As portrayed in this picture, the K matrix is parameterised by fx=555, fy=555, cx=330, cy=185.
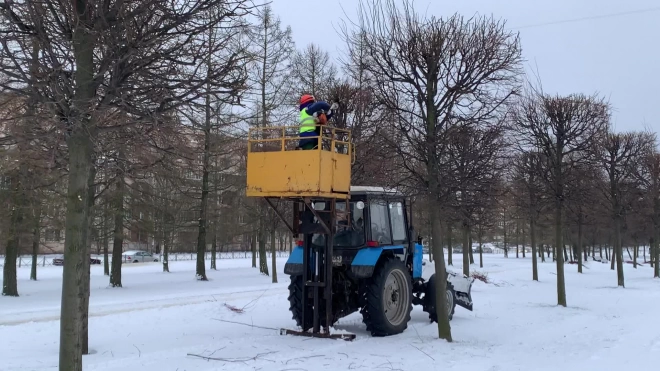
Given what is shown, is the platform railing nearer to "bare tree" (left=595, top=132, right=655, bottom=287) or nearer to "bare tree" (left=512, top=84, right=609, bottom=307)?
"bare tree" (left=512, top=84, right=609, bottom=307)

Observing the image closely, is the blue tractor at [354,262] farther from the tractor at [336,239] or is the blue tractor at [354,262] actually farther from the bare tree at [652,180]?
the bare tree at [652,180]

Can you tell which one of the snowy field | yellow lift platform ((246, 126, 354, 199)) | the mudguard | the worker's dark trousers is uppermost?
the worker's dark trousers

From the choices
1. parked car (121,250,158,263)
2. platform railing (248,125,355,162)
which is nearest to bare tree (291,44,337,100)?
platform railing (248,125,355,162)

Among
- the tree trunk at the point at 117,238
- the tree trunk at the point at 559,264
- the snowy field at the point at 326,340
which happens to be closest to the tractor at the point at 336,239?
the snowy field at the point at 326,340

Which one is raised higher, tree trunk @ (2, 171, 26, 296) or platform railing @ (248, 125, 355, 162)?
platform railing @ (248, 125, 355, 162)

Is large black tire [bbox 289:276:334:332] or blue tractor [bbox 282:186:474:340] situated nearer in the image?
blue tractor [bbox 282:186:474:340]

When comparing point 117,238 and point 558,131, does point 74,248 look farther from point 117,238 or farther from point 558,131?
point 117,238

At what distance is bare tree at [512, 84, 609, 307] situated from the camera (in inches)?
643

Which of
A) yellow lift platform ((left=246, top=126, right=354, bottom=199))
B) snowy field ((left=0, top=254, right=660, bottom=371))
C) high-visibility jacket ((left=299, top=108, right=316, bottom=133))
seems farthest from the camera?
high-visibility jacket ((left=299, top=108, right=316, bottom=133))

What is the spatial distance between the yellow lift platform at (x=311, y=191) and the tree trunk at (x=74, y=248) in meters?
3.43

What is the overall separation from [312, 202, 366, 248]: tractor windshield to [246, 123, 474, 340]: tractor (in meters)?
0.02

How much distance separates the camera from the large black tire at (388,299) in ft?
32.8

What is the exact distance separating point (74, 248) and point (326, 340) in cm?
510

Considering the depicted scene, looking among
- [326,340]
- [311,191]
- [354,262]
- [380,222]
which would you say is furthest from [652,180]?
[311,191]
